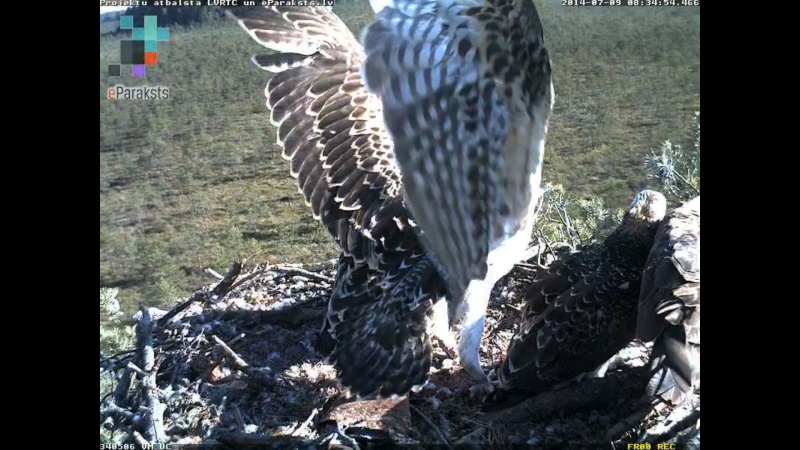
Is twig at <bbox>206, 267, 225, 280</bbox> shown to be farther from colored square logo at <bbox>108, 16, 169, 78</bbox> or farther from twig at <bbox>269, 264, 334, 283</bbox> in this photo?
colored square logo at <bbox>108, 16, 169, 78</bbox>

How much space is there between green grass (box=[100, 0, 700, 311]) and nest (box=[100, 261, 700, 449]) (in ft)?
0.34

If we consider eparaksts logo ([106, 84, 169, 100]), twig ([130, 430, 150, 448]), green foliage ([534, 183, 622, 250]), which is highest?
eparaksts logo ([106, 84, 169, 100])

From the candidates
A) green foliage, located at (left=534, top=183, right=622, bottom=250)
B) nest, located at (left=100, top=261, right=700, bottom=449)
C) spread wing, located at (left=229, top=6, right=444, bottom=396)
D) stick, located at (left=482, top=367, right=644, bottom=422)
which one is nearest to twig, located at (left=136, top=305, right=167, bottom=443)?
nest, located at (left=100, top=261, right=700, bottom=449)

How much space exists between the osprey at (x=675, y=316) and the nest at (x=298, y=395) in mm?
49

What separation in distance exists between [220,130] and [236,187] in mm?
166

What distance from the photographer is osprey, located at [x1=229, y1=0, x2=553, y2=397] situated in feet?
6.43

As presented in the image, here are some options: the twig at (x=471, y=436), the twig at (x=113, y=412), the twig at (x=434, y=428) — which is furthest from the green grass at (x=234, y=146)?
the twig at (x=471, y=436)

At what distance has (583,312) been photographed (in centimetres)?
216

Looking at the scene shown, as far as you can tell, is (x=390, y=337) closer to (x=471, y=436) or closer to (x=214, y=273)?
(x=471, y=436)

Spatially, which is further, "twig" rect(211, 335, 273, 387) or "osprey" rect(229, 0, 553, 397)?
"twig" rect(211, 335, 273, 387)

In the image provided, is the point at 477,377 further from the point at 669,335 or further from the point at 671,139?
the point at 671,139

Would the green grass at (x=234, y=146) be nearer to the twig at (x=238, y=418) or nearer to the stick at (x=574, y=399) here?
the twig at (x=238, y=418)

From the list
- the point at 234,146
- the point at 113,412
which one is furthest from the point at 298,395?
the point at 234,146
